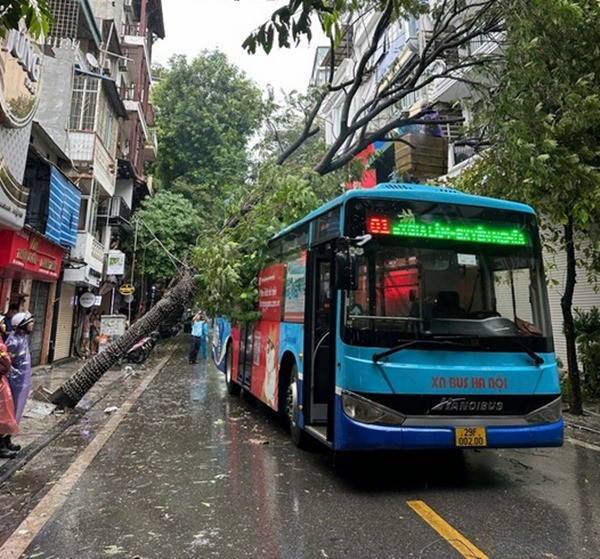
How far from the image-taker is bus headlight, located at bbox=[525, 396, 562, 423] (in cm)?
457

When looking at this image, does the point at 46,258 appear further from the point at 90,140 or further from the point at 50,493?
the point at 50,493

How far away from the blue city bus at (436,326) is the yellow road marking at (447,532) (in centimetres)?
52

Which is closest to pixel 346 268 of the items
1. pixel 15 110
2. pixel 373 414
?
pixel 373 414

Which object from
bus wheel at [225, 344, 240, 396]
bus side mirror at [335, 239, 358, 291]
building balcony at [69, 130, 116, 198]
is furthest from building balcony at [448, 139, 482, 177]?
bus side mirror at [335, 239, 358, 291]

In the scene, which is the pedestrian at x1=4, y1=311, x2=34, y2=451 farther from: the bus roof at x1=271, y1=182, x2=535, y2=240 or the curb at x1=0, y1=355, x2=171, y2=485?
the bus roof at x1=271, y1=182, x2=535, y2=240

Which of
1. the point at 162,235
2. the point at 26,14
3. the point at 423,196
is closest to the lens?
the point at 26,14

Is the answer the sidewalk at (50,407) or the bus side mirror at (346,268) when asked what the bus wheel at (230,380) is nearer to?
the sidewalk at (50,407)

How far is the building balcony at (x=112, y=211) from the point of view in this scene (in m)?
19.6

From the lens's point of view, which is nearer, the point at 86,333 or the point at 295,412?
the point at 295,412

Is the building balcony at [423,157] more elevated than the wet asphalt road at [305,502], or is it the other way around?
the building balcony at [423,157]

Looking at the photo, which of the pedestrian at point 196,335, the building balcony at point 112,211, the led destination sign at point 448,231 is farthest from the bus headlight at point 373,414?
the building balcony at point 112,211

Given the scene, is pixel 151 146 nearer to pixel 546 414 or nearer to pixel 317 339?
pixel 317 339

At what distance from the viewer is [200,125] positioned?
89.6 ft

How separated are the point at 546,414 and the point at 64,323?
52.0 feet
